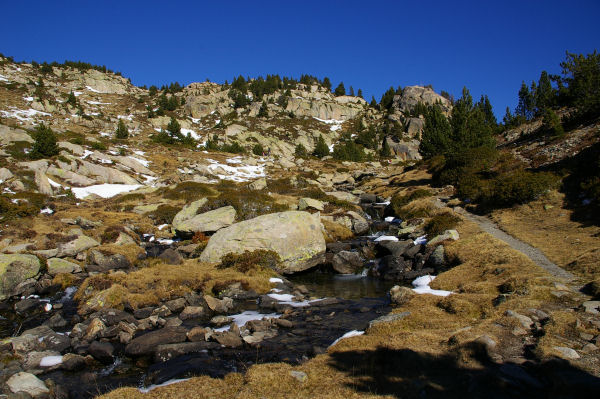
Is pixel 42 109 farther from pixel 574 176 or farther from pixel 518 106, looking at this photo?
pixel 518 106

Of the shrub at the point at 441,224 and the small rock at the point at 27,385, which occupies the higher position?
the shrub at the point at 441,224

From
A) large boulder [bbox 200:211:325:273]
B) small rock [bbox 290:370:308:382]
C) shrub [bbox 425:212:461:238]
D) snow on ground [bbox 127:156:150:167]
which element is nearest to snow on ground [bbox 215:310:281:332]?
small rock [bbox 290:370:308:382]

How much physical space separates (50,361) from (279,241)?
A: 12770 millimetres

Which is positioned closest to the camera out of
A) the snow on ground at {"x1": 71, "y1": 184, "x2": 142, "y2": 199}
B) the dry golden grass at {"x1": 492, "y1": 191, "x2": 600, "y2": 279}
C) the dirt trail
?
the dirt trail

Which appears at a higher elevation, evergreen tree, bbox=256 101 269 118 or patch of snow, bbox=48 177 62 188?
evergreen tree, bbox=256 101 269 118

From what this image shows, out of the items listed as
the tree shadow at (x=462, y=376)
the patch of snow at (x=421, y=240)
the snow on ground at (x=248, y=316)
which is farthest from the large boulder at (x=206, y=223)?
the tree shadow at (x=462, y=376)

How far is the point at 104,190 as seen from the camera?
4062 centimetres

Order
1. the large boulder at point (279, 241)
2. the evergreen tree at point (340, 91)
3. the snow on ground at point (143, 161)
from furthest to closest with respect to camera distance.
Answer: the evergreen tree at point (340, 91), the snow on ground at point (143, 161), the large boulder at point (279, 241)

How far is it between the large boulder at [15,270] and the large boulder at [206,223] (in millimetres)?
9898

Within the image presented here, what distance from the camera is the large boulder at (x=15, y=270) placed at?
1502cm

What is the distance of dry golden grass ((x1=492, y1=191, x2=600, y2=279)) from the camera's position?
1301 centimetres

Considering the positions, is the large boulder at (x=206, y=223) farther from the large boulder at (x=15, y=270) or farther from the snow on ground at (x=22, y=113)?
the snow on ground at (x=22, y=113)

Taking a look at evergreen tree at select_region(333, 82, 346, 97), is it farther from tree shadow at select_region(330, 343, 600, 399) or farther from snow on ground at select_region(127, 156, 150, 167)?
tree shadow at select_region(330, 343, 600, 399)

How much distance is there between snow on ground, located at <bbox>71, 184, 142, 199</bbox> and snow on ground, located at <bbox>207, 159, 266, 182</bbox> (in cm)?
1449
